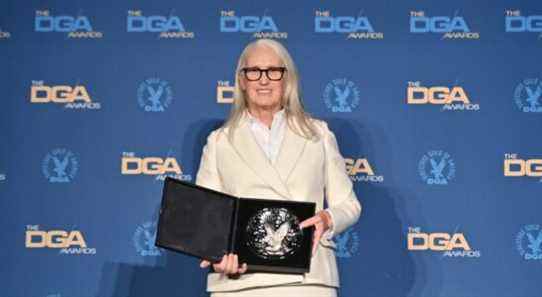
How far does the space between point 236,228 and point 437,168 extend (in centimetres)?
155

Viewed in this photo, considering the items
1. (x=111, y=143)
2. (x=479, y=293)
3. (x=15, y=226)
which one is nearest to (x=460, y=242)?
(x=479, y=293)

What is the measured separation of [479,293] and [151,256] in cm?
157

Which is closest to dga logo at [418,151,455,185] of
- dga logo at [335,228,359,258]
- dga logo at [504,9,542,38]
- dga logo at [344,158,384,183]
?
dga logo at [344,158,384,183]

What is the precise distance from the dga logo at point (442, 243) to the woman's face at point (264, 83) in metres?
1.25

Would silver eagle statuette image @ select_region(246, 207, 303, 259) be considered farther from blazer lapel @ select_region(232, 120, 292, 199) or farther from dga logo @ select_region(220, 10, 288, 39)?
dga logo @ select_region(220, 10, 288, 39)

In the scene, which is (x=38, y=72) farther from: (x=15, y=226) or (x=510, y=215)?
(x=510, y=215)

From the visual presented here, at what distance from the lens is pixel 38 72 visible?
13.5 ft

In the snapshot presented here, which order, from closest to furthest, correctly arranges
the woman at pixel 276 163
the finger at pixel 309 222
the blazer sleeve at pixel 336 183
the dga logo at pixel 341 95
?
the finger at pixel 309 222
the woman at pixel 276 163
the blazer sleeve at pixel 336 183
the dga logo at pixel 341 95

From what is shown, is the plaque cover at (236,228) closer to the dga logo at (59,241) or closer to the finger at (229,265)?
the finger at (229,265)

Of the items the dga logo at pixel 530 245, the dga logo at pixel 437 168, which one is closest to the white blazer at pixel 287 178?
the dga logo at pixel 437 168

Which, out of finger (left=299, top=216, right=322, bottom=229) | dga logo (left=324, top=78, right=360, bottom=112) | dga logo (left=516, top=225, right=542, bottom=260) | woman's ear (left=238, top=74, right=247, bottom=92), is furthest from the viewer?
dga logo (left=324, top=78, right=360, bottom=112)

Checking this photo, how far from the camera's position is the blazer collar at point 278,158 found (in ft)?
9.57

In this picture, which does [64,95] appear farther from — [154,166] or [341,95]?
[341,95]

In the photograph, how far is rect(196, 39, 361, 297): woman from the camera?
282 centimetres
